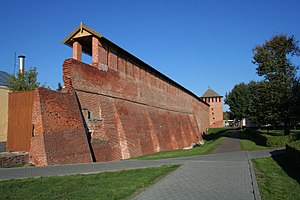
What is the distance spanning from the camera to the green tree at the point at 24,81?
23.7 metres

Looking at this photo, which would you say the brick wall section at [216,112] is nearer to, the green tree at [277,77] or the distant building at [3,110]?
the green tree at [277,77]

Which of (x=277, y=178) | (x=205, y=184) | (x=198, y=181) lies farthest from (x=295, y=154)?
(x=205, y=184)

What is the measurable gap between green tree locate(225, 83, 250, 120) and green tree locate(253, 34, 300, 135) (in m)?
29.9

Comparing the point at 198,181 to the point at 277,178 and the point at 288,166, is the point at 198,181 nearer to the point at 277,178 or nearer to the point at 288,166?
the point at 277,178

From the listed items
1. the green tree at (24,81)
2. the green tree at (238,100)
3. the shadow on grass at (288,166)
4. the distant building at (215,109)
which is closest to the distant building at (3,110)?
the green tree at (24,81)

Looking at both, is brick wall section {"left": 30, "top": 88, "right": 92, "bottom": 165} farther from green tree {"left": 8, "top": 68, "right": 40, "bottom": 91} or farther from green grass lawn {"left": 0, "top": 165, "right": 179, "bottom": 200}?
green tree {"left": 8, "top": 68, "right": 40, "bottom": 91}

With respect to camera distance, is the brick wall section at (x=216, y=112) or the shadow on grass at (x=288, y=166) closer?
the shadow on grass at (x=288, y=166)

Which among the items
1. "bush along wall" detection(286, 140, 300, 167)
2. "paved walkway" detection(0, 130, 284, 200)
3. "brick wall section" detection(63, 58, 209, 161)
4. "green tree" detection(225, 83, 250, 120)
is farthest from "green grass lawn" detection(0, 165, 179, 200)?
"green tree" detection(225, 83, 250, 120)

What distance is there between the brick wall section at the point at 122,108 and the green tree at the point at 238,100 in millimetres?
26475

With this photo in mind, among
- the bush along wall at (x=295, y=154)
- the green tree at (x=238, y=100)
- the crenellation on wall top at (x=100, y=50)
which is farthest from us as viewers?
the green tree at (x=238, y=100)

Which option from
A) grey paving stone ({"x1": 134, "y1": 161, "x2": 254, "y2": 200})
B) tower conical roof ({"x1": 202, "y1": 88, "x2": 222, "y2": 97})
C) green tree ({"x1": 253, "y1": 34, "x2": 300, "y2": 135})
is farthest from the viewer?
tower conical roof ({"x1": 202, "y1": 88, "x2": 222, "y2": 97})

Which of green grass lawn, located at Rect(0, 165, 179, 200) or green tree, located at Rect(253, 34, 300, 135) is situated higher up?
green tree, located at Rect(253, 34, 300, 135)

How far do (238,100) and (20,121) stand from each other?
45829mm

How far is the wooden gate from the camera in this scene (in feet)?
38.8
